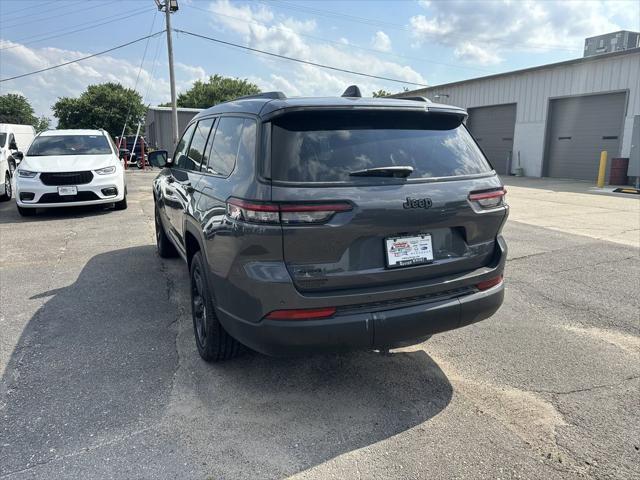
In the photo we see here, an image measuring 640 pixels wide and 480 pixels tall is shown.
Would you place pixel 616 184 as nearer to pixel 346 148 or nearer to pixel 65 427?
pixel 346 148

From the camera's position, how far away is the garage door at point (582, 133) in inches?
664

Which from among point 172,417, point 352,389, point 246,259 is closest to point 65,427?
point 172,417

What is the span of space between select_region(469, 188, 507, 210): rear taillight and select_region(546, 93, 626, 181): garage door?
16710mm

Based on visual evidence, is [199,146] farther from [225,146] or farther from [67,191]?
[67,191]

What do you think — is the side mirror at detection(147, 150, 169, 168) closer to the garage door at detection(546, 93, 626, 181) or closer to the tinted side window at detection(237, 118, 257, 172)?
the tinted side window at detection(237, 118, 257, 172)

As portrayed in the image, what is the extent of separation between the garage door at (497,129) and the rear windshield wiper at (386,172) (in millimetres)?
19753

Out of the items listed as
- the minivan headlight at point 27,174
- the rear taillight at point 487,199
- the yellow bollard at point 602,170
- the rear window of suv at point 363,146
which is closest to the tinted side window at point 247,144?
the rear window of suv at point 363,146

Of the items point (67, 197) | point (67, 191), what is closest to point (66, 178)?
point (67, 191)

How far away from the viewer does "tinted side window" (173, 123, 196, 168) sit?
4.52 meters

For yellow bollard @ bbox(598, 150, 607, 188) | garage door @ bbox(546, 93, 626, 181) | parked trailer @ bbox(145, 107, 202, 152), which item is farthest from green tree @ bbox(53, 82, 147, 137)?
yellow bollard @ bbox(598, 150, 607, 188)

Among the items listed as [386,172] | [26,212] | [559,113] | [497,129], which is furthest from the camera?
[497,129]

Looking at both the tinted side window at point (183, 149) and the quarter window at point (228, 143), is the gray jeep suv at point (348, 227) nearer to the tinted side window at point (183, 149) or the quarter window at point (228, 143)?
the quarter window at point (228, 143)

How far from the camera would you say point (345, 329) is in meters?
2.53

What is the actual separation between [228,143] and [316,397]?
1753 mm
